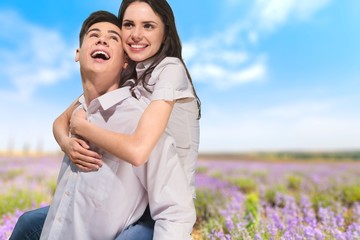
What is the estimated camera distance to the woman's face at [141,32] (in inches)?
84.9

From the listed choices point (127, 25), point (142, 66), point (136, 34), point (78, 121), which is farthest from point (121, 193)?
point (127, 25)

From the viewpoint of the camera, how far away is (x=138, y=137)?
5.74 feet

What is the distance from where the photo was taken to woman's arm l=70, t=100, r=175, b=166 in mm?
1733

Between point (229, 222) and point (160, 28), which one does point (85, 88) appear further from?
point (229, 222)

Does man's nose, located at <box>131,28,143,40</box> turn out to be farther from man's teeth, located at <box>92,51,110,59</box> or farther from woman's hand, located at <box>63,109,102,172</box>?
woman's hand, located at <box>63,109,102,172</box>

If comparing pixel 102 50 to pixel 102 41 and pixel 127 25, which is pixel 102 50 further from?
pixel 127 25

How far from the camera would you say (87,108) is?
6.85 ft

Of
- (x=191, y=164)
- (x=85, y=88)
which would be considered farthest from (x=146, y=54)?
(x=191, y=164)

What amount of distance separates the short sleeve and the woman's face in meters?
0.17

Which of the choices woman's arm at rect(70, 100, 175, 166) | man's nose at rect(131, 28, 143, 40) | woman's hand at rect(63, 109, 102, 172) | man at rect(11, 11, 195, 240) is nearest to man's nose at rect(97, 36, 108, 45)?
man's nose at rect(131, 28, 143, 40)

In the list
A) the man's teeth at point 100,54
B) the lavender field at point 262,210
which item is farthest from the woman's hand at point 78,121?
the lavender field at point 262,210

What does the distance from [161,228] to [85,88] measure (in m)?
0.85

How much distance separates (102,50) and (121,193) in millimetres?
719

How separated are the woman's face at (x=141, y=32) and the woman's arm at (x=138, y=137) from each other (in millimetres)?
438
